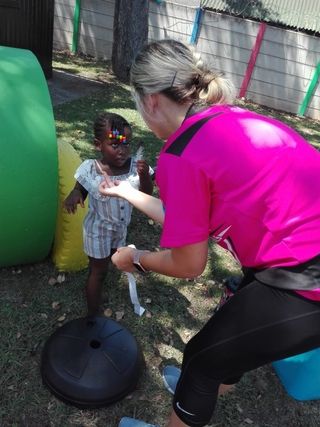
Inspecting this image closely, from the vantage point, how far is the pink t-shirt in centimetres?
134

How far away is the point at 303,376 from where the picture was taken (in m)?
2.70

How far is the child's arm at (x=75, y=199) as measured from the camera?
2.45m

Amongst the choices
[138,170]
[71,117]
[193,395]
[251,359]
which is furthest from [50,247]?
[71,117]

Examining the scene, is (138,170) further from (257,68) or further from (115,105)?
(257,68)

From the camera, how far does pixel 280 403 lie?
8.97 feet

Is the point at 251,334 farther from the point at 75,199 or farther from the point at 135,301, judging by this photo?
the point at 135,301

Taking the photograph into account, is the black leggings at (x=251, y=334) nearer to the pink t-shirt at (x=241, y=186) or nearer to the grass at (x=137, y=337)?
the pink t-shirt at (x=241, y=186)

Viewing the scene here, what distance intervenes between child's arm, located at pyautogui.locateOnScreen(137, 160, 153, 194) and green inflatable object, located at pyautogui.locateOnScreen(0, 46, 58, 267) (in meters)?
0.72

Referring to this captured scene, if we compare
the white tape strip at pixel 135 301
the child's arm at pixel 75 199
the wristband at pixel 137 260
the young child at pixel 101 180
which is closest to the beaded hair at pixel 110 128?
the young child at pixel 101 180

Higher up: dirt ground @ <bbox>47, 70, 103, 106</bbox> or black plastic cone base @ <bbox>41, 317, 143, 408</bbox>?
black plastic cone base @ <bbox>41, 317, 143, 408</bbox>

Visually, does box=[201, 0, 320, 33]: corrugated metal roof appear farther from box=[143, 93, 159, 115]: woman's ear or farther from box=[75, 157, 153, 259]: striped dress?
box=[143, 93, 159, 115]: woman's ear

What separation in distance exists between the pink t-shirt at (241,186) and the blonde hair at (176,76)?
9 centimetres

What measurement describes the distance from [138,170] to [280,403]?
184 cm

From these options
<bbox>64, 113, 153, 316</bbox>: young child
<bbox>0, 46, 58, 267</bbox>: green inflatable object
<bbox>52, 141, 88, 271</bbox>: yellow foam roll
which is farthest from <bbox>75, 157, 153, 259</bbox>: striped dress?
<bbox>52, 141, 88, 271</bbox>: yellow foam roll
